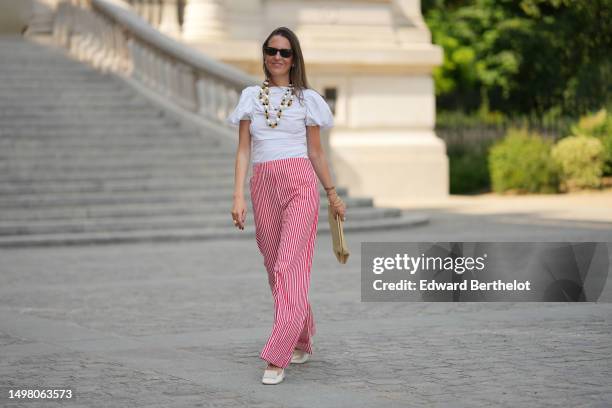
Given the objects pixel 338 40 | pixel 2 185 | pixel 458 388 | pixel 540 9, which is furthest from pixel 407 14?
pixel 458 388

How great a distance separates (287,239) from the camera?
7.13 m

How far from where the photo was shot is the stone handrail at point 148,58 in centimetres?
2088

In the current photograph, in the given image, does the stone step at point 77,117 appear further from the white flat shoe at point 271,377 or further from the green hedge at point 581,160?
the white flat shoe at point 271,377

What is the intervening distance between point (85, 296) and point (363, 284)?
2.41m

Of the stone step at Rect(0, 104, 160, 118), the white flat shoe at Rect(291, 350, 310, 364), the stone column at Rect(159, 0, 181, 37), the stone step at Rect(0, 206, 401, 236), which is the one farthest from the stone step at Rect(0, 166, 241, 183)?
the white flat shoe at Rect(291, 350, 310, 364)

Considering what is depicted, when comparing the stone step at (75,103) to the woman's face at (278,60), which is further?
the stone step at (75,103)

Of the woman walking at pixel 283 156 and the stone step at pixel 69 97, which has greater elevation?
the woman walking at pixel 283 156

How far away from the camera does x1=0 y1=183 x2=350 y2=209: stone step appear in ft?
57.7

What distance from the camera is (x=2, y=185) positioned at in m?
18.0

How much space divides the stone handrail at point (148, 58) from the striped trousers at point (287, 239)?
42.0ft

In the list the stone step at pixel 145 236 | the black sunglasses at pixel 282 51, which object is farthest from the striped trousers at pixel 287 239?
the stone step at pixel 145 236

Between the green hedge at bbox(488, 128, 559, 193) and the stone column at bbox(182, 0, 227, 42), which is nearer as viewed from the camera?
the stone column at bbox(182, 0, 227, 42)

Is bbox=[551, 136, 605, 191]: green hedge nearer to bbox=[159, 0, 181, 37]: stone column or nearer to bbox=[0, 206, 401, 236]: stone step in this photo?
bbox=[159, 0, 181, 37]: stone column

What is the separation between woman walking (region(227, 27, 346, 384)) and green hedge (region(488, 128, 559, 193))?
19.8m
